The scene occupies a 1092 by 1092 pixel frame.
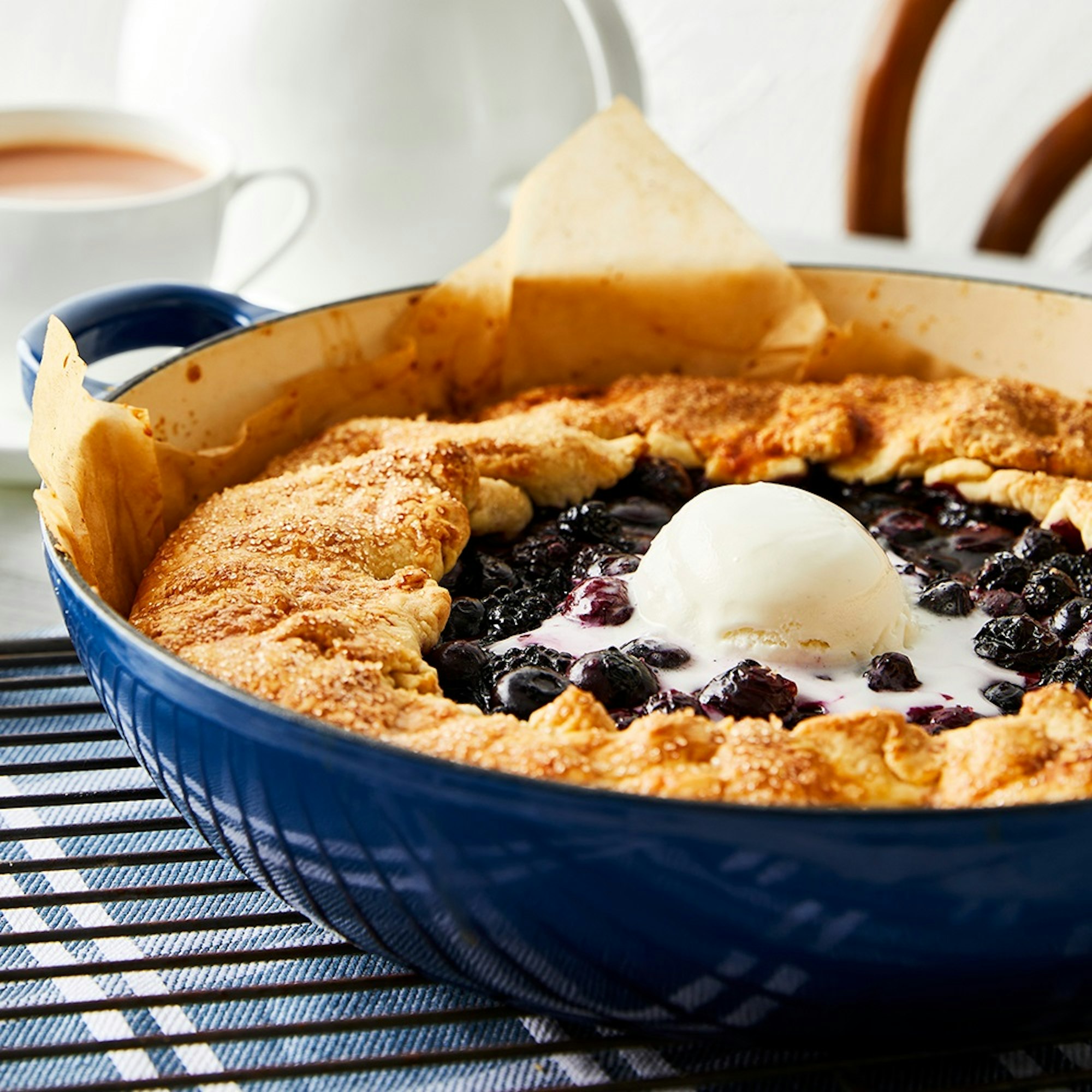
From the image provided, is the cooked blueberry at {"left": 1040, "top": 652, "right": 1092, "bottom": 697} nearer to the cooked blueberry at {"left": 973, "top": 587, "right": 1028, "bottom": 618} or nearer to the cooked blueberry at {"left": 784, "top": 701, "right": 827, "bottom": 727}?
the cooked blueberry at {"left": 973, "top": 587, "right": 1028, "bottom": 618}

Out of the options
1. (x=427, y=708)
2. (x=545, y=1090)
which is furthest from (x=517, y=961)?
(x=427, y=708)

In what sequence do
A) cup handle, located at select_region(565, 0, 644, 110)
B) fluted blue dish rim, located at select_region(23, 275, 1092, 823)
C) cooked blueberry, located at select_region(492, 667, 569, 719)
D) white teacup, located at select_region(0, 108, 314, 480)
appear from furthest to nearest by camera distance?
cup handle, located at select_region(565, 0, 644, 110) → white teacup, located at select_region(0, 108, 314, 480) → cooked blueberry, located at select_region(492, 667, 569, 719) → fluted blue dish rim, located at select_region(23, 275, 1092, 823)

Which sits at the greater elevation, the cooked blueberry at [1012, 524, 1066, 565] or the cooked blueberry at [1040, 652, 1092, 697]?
the cooked blueberry at [1012, 524, 1066, 565]

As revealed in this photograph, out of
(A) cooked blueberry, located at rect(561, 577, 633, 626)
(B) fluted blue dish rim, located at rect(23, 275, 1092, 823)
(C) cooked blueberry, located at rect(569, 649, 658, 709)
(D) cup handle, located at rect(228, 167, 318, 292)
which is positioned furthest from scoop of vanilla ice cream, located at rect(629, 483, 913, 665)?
(D) cup handle, located at rect(228, 167, 318, 292)

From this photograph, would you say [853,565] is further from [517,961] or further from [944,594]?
→ [517,961]

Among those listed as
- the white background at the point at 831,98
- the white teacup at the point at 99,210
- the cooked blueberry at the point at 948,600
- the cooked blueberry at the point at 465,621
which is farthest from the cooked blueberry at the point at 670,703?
the white background at the point at 831,98

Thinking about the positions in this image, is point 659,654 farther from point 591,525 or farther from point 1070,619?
point 1070,619

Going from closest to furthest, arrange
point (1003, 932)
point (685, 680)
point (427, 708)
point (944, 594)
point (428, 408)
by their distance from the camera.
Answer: point (1003, 932) < point (427, 708) < point (685, 680) < point (944, 594) < point (428, 408)
